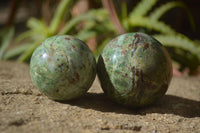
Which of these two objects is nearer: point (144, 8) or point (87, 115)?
point (87, 115)

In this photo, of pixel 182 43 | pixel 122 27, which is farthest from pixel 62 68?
pixel 182 43

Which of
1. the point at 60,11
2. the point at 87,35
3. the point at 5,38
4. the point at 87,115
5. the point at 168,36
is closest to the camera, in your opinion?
the point at 87,115

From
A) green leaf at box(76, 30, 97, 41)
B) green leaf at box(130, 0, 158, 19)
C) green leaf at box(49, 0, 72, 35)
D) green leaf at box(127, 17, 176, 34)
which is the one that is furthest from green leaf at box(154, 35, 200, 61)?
green leaf at box(49, 0, 72, 35)

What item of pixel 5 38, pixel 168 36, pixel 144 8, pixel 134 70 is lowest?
pixel 134 70

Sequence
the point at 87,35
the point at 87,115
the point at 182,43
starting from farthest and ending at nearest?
the point at 87,35, the point at 182,43, the point at 87,115

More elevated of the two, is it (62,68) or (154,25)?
(154,25)

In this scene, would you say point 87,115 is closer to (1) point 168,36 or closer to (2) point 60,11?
(1) point 168,36

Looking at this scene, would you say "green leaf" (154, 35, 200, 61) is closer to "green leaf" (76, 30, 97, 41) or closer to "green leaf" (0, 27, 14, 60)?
"green leaf" (76, 30, 97, 41)
